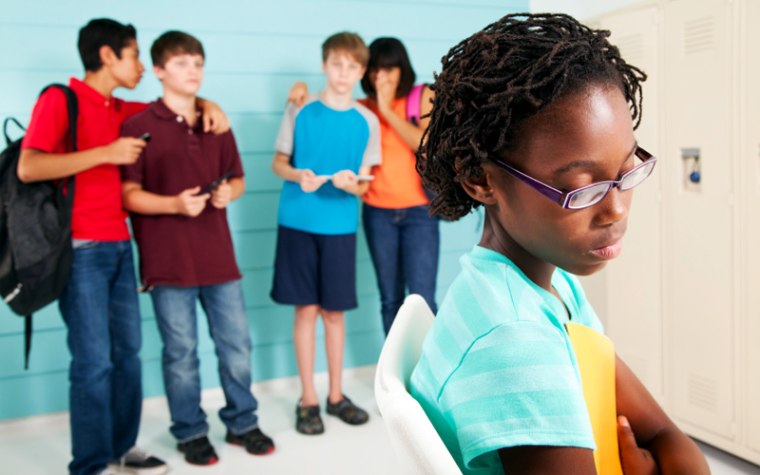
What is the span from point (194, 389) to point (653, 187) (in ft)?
5.91

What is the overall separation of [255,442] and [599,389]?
1969 millimetres

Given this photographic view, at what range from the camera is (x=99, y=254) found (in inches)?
93.9

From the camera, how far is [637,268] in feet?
9.19

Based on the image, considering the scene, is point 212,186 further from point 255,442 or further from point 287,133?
point 255,442

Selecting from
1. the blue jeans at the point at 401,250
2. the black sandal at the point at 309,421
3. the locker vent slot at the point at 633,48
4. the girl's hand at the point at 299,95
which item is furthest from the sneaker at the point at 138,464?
the locker vent slot at the point at 633,48

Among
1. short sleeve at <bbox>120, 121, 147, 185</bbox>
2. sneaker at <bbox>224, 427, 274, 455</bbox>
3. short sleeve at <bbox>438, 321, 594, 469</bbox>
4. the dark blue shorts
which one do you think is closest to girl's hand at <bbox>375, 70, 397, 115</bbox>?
the dark blue shorts

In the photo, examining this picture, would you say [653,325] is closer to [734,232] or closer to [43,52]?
[734,232]

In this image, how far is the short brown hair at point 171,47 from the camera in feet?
8.46

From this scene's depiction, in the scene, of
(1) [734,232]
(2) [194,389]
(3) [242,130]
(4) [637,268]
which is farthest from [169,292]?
(1) [734,232]

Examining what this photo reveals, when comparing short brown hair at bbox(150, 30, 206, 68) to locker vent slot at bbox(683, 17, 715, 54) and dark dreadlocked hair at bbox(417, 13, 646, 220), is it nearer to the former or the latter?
locker vent slot at bbox(683, 17, 715, 54)

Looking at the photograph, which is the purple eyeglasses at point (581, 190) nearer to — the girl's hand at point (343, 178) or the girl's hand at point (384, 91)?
the girl's hand at point (343, 178)

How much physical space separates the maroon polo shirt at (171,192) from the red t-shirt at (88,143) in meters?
0.07

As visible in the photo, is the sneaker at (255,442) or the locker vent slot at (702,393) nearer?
the locker vent slot at (702,393)

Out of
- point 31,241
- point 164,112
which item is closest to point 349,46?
point 164,112
